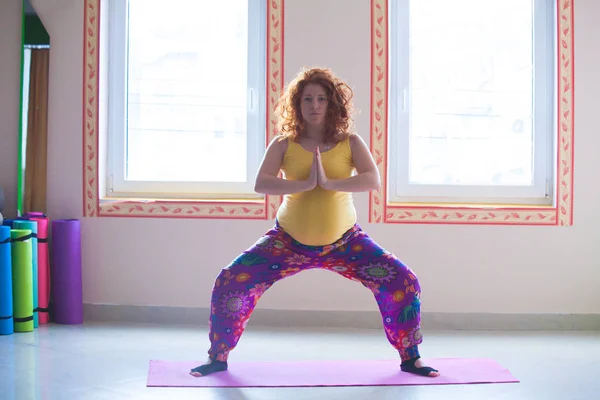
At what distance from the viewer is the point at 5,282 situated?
391 cm

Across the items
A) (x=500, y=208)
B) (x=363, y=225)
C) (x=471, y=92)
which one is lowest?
(x=363, y=225)

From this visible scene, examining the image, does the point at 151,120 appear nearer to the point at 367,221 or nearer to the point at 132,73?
the point at 132,73

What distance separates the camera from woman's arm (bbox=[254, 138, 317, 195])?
300 centimetres

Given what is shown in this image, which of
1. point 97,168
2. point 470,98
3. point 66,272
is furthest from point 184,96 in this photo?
point 470,98

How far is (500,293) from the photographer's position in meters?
4.29

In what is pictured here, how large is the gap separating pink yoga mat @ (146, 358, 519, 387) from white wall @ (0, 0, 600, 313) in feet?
3.22

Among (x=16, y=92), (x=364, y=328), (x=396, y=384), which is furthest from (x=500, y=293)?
(x=16, y=92)

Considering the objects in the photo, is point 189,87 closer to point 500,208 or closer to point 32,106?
point 32,106

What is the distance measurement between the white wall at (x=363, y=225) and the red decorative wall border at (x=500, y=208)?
0.16ft

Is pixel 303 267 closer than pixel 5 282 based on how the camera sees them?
Yes

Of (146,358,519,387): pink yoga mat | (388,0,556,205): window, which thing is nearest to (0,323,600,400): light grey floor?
(146,358,519,387): pink yoga mat

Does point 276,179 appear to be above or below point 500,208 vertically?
above

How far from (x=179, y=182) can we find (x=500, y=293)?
2139 millimetres

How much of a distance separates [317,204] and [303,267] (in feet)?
0.96
